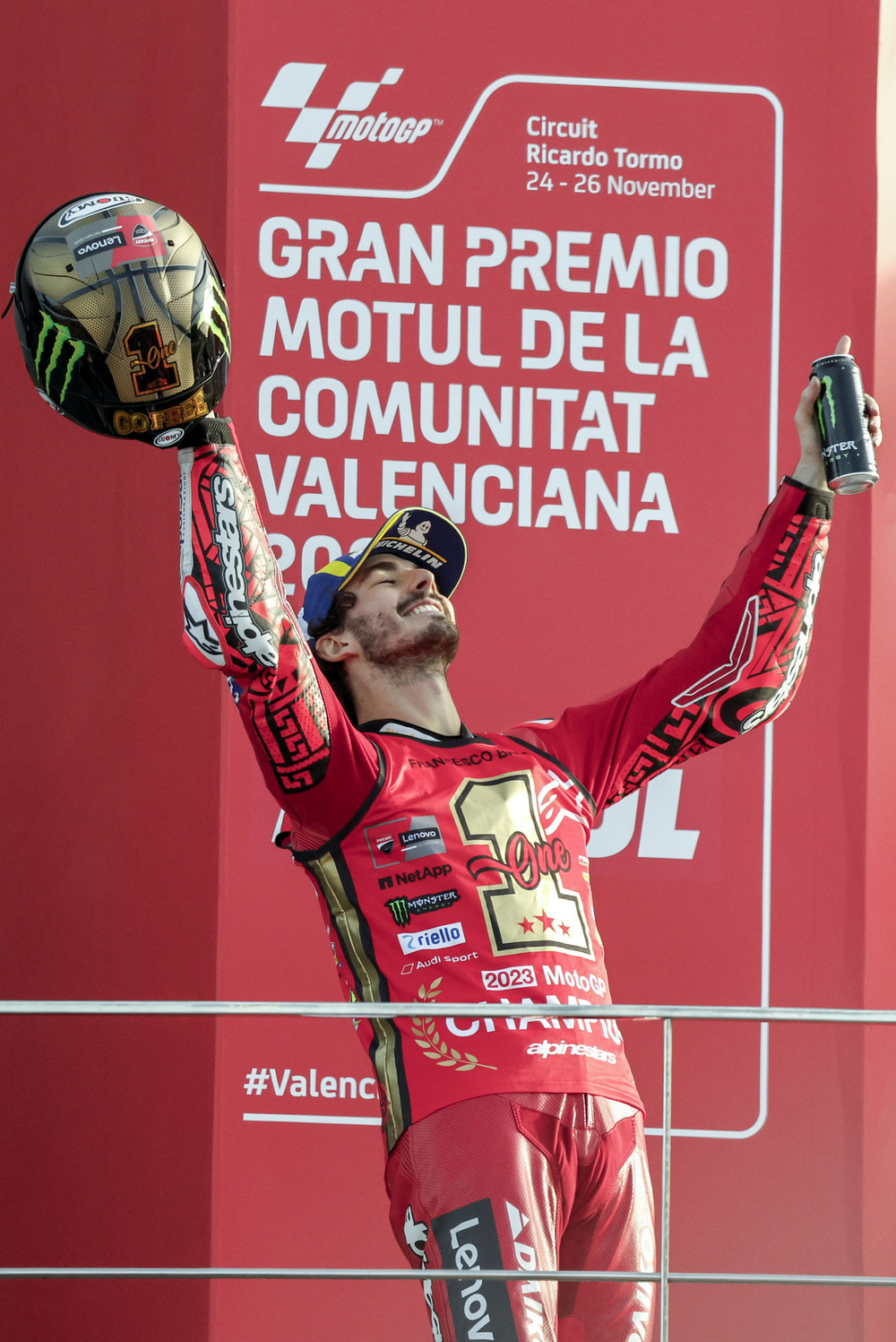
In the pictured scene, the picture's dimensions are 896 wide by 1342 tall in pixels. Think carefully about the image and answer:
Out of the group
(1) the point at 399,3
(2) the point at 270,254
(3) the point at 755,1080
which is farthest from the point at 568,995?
(1) the point at 399,3

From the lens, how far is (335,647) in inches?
72.5

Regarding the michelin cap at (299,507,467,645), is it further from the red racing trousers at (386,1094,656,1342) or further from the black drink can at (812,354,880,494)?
the red racing trousers at (386,1094,656,1342)

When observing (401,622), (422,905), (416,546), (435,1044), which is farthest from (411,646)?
(435,1044)

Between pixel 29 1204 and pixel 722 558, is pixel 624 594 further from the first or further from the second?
pixel 29 1204

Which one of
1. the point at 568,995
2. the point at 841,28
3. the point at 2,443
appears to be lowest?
the point at 568,995

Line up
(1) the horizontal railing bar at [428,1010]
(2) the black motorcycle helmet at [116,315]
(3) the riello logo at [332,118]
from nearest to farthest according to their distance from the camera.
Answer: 1. (1) the horizontal railing bar at [428,1010]
2. (2) the black motorcycle helmet at [116,315]
3. (3) the riello logo at [332,118]

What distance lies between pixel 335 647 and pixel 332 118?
94 cm

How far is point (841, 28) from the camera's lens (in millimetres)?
2391

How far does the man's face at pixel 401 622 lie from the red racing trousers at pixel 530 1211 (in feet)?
1.78

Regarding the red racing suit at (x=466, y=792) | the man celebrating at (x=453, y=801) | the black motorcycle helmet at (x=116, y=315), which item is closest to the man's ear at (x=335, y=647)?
the man celebrating at (x=453, y=801)

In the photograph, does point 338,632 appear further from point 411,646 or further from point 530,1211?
point 530,1211

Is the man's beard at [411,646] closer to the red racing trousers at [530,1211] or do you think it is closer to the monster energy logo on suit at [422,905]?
the monster energy logo on suit at [422,905]

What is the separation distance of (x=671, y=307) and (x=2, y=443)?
1.02 m

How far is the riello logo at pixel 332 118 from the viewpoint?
92.0 inches
